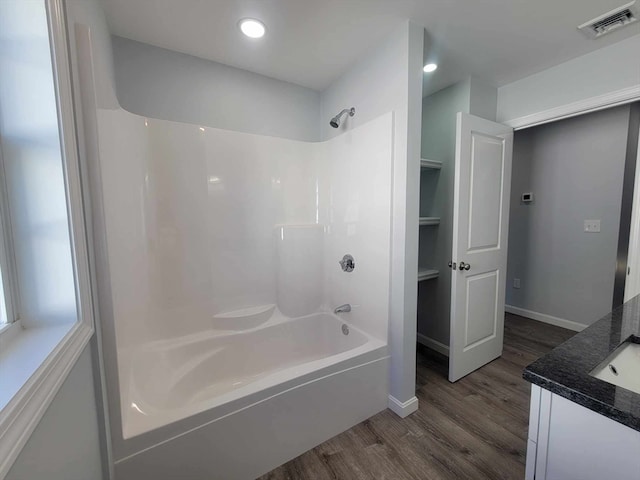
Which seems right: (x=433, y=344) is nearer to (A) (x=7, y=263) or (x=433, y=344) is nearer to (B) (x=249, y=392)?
(B) (x=249, y=392)

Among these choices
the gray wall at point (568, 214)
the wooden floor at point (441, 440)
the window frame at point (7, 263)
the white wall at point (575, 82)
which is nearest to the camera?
the window frame at point (7, 263)

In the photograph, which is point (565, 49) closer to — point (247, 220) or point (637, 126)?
point (637, 126)

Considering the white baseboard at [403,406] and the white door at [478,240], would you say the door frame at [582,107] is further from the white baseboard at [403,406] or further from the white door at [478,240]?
the white baseboard at [403,406]

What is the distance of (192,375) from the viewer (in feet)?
5.76

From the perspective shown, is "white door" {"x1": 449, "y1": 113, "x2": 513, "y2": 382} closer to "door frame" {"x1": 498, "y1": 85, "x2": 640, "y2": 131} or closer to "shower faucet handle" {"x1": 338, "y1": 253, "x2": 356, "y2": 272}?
"door frame" {"x1": 498, "y1": 85, "x2": 640, "y2": 131}

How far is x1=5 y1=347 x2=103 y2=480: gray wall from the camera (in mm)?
536

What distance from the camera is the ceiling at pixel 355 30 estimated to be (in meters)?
1.42

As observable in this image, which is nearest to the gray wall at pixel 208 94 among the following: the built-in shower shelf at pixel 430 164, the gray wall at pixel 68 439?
the built-in shower shelf at pixel 430 164

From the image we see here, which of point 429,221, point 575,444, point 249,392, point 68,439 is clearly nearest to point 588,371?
point 575,444

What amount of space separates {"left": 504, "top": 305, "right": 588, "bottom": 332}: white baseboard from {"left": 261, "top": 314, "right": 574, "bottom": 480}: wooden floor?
1327mm

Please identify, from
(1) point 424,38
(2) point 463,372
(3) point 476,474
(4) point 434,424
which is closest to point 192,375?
(4) point 434,424

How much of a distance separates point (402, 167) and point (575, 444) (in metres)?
1.36

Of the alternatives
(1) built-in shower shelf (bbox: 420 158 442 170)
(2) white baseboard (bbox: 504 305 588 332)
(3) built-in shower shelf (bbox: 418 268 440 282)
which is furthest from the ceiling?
(2) white baseboard (bbox: 504 305 588 332)

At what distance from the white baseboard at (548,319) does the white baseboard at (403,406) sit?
2.34m
